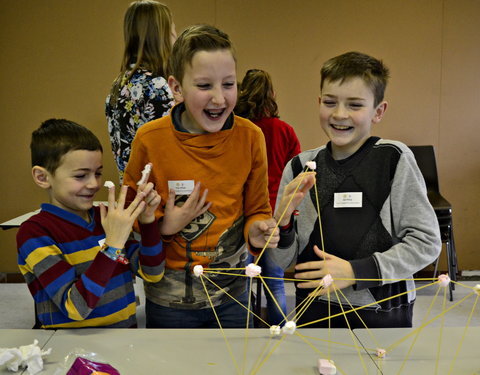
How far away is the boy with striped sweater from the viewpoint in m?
1.22

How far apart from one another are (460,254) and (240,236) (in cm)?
333

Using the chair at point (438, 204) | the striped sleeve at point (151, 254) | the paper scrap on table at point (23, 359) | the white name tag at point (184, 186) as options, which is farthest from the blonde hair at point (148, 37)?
the chair at point (438, 204)

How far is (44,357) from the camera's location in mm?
1040

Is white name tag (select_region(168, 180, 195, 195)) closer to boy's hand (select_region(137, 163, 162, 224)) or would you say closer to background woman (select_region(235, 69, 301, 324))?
boy's hand (select_region(137, 163, 162, 224))

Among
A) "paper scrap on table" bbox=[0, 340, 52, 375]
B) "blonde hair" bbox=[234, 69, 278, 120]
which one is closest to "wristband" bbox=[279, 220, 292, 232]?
"paper scrap on table" bbox=[0, 340, 52, 375]

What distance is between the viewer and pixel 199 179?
1.41 metres

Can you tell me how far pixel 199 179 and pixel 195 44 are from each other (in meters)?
0.39

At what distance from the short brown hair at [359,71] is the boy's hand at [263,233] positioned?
1.64 feet

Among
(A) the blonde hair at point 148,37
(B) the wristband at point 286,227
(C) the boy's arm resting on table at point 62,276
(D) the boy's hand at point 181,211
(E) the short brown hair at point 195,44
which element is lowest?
(C) the boy's arm resting on table at point 62,276

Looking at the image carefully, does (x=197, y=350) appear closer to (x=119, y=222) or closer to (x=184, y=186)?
(x=119, y=222)

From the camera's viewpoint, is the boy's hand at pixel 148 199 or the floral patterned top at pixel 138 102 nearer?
the boy's hand at pixel 148 199

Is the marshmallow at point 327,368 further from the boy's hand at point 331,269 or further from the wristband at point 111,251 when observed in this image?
the wristband at point 111,251

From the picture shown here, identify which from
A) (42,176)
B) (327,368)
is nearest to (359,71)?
(327,368)

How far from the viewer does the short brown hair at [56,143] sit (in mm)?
1384
